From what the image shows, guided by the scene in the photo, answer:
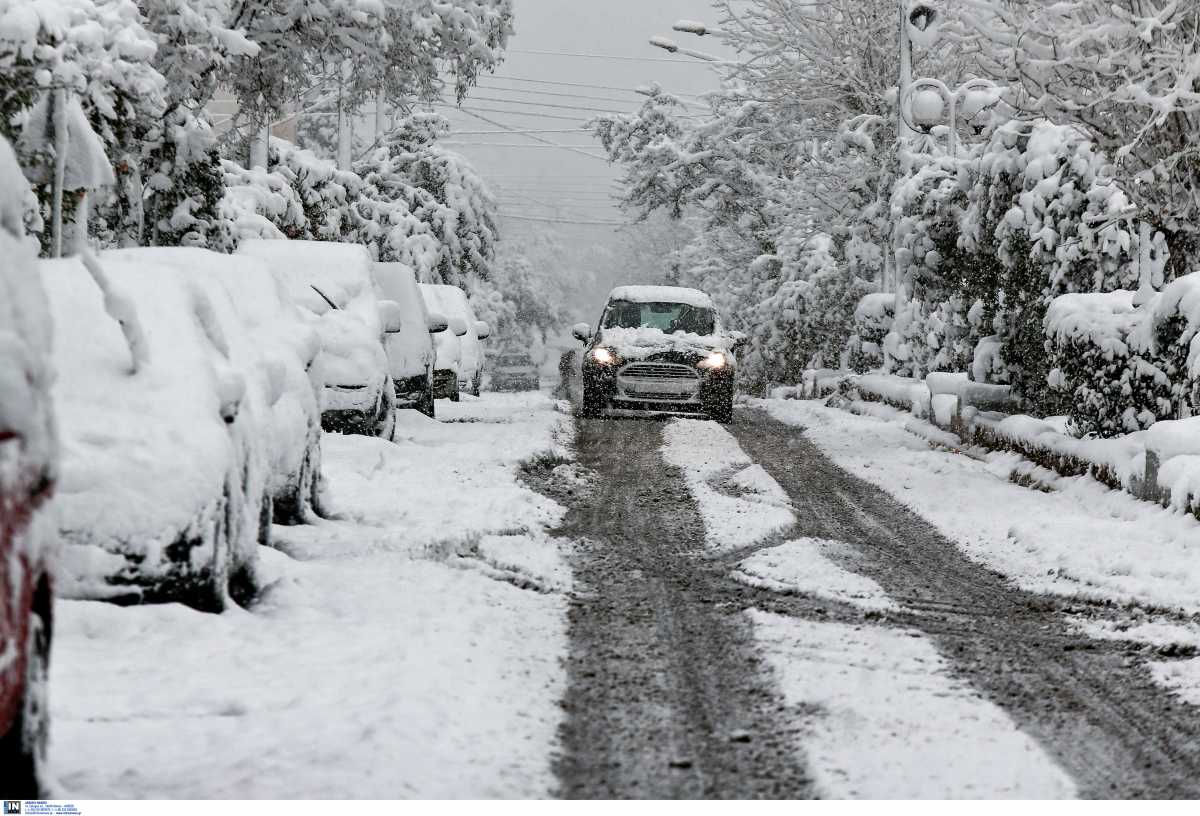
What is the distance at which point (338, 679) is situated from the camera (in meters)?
5.74

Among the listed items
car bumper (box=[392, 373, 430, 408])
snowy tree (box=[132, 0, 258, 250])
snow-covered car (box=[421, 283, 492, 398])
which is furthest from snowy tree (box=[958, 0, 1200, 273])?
snow-covered car (box=[421, 283, 492, 398])

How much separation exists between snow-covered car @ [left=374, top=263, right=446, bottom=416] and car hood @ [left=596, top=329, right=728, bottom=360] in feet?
9.60

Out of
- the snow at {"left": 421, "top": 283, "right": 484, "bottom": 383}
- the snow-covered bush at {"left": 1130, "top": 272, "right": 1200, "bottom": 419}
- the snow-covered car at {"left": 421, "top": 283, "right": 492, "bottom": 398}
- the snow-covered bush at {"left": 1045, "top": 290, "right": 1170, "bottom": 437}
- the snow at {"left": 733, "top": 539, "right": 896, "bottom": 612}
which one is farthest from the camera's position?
the snow at {"left": 421, "top": 283, "right": 484, "bottom": 383}

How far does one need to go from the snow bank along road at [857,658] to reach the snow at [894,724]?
12 millimetres

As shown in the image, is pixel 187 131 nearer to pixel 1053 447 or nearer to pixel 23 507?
pixel 1053 447

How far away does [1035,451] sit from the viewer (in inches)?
574

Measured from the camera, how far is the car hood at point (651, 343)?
20.7m

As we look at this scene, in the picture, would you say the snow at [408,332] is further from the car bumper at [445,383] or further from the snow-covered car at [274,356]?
the snow-covered car at [274,356]

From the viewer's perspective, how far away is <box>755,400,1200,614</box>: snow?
8.57m

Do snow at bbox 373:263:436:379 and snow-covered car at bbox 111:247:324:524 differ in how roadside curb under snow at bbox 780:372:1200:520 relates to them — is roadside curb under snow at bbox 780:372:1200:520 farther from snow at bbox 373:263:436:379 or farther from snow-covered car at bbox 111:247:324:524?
snow at bbox 373:263:436:379

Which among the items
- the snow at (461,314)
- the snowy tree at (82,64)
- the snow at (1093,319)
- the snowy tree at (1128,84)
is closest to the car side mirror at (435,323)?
the snowy tree at (82,64)

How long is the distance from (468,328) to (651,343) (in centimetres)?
922

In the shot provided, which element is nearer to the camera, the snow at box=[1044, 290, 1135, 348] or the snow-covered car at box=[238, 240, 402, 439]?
the snow at box=[1044, 290, 1135, 348]
